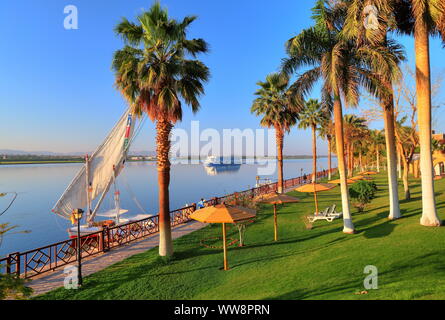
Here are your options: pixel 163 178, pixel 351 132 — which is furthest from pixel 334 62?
pixel 351 132

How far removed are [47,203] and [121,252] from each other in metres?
46.0

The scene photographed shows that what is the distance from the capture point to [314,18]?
13.7 meters

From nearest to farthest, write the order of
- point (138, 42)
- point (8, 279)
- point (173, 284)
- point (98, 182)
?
point (8, 279) → point (173, 284) → point (138, 42) → point (98, 182)

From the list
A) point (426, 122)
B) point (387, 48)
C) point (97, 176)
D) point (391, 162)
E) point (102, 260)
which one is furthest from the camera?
point (97, 176)

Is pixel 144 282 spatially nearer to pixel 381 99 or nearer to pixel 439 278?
pixel 439 278

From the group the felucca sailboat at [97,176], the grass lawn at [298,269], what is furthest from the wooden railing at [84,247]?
the felucca sailboat at [97,176]

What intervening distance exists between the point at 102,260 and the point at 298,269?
8.87 metres

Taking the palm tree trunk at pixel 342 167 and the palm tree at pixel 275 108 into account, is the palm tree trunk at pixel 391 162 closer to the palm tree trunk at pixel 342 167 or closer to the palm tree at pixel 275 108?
the palm tree trunk at pixel 342 167

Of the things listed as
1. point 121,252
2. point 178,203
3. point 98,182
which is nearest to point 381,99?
point 121,252

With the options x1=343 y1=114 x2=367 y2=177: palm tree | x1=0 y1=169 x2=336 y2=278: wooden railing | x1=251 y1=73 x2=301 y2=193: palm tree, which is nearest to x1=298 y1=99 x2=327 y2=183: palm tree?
x1=343 y1=114 x2=367 y2=177: palm tree

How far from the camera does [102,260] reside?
12.2 meters

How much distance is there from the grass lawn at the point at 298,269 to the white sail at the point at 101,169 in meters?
11.4

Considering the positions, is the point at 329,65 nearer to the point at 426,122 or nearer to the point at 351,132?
the point at 426,122

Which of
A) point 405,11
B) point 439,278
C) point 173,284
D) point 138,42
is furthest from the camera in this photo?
point 405,11
